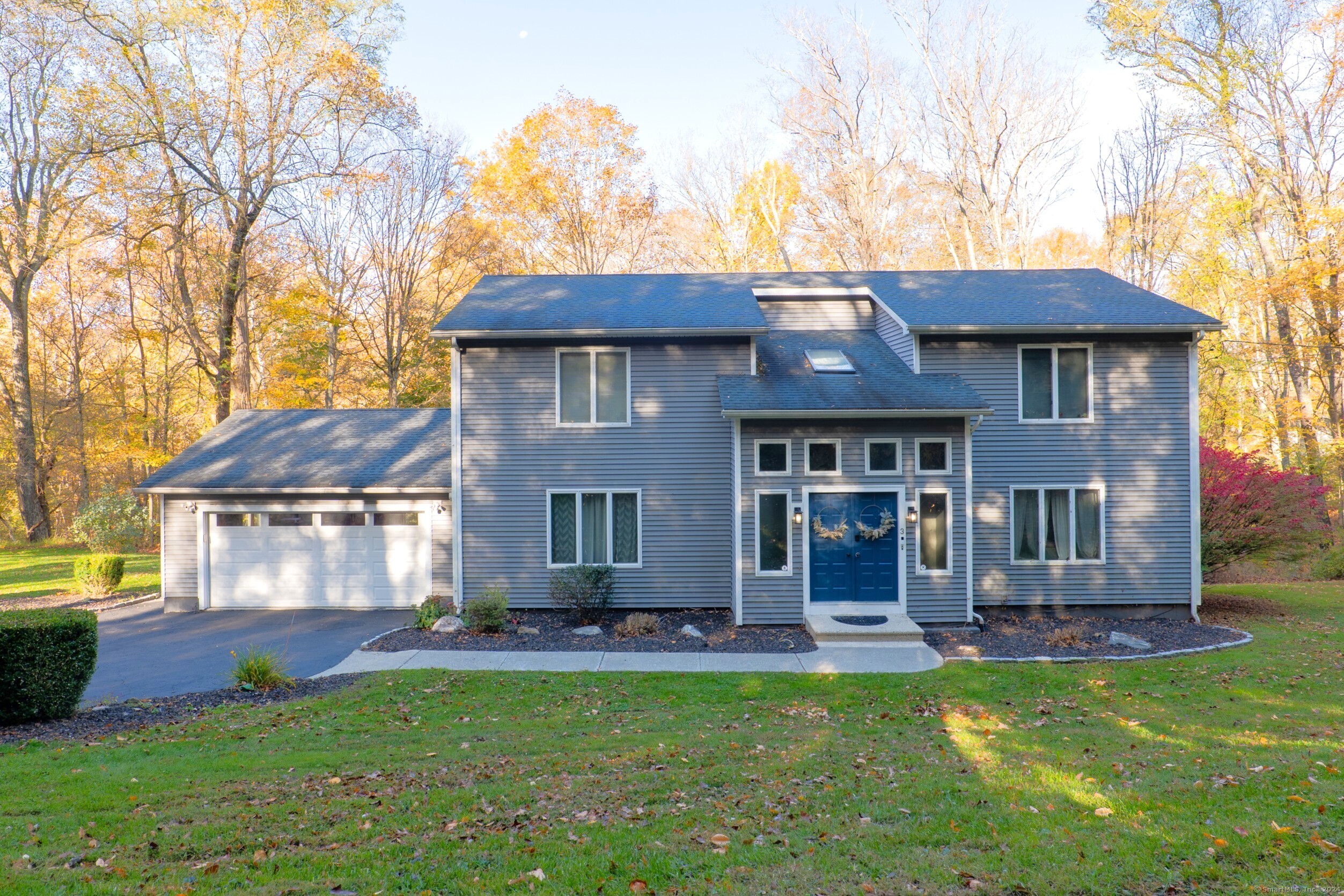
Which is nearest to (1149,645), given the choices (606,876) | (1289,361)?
(606,876)

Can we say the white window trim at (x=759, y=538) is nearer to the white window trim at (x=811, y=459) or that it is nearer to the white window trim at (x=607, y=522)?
the white window trim at (x=811, y=459)

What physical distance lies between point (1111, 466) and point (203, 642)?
15646 millimetres

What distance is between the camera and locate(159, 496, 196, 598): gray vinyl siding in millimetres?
15555

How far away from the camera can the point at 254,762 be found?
6.46 m

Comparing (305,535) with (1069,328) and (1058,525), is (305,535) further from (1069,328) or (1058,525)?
(1069,328)

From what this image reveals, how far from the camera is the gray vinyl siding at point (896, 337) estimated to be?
14344 millimetres

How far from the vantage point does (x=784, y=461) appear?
13.1 metres

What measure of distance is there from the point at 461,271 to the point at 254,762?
24705mm

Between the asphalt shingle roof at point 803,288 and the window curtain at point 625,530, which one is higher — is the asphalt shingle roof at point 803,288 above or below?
above

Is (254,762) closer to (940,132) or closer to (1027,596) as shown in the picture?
(1027,596)

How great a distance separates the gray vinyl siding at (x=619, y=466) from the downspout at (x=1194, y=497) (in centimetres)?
786

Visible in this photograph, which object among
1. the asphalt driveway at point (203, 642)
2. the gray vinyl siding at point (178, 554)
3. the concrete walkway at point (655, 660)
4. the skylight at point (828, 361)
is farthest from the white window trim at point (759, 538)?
the gray vinyl siding at point (178, 554)

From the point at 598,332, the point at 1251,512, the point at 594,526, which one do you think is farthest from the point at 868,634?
the point at 1251,512

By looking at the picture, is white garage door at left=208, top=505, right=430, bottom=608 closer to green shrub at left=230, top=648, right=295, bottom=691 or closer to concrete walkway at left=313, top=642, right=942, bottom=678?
concrete walkway at left=313, top=642, right=942, bottom=678
